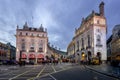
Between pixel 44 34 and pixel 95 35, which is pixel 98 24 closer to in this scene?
pixel 95 35

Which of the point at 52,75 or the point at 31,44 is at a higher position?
the point at 31,44

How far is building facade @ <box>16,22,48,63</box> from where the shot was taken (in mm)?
94375

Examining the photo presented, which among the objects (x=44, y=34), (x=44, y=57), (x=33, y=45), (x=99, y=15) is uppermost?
(x=99, y=15)

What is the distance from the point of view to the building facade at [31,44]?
94375 millimetres

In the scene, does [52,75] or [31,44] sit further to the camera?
[31,44]

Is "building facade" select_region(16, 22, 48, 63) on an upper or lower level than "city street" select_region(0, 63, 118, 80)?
upper

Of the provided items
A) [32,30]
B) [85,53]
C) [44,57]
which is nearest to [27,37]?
[32,30]

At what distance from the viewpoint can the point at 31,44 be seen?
96.0m

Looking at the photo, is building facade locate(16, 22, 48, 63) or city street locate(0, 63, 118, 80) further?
building facade locate(16, 22, 48, 63)

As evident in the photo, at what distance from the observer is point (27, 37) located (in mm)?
95812

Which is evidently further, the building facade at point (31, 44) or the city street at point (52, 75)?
the building facade at point (31, 44)

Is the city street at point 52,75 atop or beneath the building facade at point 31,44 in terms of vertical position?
beneath

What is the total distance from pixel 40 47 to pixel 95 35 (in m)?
31.4

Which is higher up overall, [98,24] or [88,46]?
[98,24]
